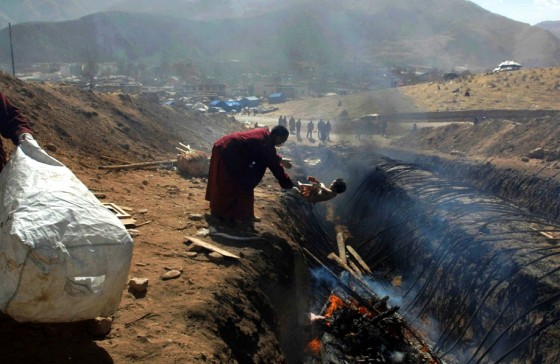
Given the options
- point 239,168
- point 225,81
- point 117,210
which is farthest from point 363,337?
point 225,81

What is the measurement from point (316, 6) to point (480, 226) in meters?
113

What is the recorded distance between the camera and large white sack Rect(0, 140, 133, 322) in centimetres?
231

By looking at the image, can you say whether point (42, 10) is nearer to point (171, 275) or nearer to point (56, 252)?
point (171, 275)

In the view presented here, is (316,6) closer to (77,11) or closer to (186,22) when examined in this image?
(186,22)

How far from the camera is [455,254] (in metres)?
7.50

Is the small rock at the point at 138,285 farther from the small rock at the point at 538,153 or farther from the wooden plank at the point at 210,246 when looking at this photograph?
the small rock at the point at 538,153

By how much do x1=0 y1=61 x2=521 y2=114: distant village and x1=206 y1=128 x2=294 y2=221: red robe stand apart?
34634mm

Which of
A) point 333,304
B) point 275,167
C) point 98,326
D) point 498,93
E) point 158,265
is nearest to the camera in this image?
point 98,326

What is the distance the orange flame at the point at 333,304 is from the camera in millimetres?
5698

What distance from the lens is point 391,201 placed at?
34.2 ft

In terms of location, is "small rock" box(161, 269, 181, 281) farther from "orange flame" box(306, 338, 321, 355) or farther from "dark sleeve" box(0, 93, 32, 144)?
"orange flame" box(306, 338, 321, 355)

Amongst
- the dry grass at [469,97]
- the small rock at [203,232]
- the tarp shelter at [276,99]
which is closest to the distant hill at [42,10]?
the tarp shelter at [276,99]

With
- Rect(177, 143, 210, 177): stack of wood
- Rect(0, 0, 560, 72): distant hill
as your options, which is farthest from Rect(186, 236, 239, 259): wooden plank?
Rect(0, 0, 560, 72): distant hill

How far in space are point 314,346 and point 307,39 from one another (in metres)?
93.8
